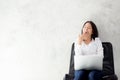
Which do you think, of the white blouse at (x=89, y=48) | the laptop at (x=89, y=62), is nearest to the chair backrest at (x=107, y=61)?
the white blouse at (x=89, y=48)

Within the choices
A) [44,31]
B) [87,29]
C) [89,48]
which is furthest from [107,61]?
[44,31]

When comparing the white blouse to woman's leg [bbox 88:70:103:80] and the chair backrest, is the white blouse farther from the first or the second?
woman's leg [bbox 88:70:103:80]

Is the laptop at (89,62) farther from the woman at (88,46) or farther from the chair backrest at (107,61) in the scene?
the chair backrest at (107,61)

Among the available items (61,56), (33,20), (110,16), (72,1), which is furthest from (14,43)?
(110,16)

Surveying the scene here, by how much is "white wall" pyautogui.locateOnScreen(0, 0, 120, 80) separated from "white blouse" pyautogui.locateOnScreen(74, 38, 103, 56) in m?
0.43

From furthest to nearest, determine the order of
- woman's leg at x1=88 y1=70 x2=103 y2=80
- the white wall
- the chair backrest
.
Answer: the white wall → the chair backrest → woman's leg at x1=88 y1=70 x2=103 y2=80

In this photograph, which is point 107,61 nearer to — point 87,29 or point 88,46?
point 88,46

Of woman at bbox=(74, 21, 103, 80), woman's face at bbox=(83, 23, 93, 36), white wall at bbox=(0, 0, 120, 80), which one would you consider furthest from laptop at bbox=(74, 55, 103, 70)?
white wall at bbox=(0, 0, 120, 80)

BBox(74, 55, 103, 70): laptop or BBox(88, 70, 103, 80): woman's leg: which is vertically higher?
BBox(74, 55, 103, 70): laptop

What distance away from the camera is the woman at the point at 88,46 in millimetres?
3150

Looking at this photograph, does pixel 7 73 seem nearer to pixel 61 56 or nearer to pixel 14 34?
pixel 14 34

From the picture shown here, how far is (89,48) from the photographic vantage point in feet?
11.6

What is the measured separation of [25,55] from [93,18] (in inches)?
47.1

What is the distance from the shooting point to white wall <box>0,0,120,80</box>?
3.94 metres
